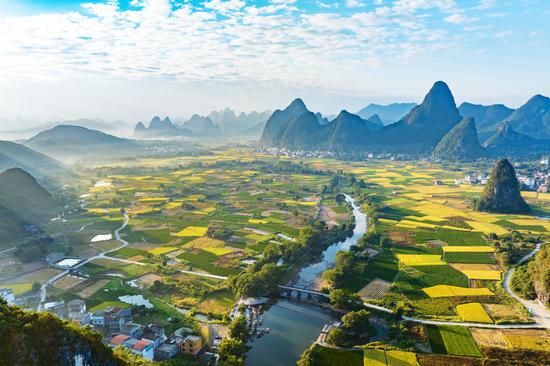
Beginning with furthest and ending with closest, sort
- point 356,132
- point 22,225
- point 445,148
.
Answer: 1. point 356,132
2. point 445,148
3. point 22,225

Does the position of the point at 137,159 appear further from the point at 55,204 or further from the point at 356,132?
the point at 356,132

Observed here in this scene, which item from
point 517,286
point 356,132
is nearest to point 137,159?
point 356,132

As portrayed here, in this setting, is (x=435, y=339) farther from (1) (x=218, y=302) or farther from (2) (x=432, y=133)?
(2) (x=432, y=133)

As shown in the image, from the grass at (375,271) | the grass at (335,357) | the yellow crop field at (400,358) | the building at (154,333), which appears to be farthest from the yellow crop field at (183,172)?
the yellow crop field at (400,358)

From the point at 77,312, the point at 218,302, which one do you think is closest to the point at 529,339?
the point at 218,302

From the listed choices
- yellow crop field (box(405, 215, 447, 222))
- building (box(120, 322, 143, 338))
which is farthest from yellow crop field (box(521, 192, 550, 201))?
building (box(120, 322, 143, 338))

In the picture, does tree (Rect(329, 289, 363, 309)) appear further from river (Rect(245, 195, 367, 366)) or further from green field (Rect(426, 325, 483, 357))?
green field (Rect(426, 325, 483, 357))
